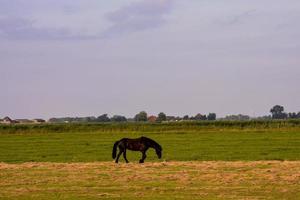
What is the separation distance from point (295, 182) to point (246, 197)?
3454mm

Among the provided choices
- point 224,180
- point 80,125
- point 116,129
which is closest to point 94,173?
point 224,180

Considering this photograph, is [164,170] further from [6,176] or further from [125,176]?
[6,176]

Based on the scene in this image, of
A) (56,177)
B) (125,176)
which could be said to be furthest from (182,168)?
(56,177)

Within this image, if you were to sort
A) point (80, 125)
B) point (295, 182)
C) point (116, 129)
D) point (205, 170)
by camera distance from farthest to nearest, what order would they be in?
point (80, 125)
point (116, 129)
point (205, 170)
point (295, 182)

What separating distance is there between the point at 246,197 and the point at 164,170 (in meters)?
7.53

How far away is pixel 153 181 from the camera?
19922mm

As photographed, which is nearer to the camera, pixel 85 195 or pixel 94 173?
pixel 85 195

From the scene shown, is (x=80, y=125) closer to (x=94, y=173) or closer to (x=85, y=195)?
(x=94, y=173)

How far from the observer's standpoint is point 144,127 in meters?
78.1

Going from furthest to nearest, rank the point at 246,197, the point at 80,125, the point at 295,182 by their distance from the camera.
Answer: the point at 80,125 → the point at 295,182 → the point at 246,197

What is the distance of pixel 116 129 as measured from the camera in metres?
76.7

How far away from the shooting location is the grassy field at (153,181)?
1692 centimetres

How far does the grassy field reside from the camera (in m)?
16.9

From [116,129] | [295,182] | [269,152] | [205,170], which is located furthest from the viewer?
[116,129]
